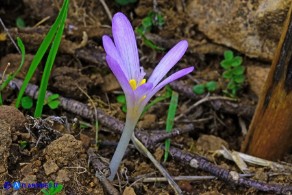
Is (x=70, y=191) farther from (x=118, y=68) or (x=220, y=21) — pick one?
(x=220, y=21)

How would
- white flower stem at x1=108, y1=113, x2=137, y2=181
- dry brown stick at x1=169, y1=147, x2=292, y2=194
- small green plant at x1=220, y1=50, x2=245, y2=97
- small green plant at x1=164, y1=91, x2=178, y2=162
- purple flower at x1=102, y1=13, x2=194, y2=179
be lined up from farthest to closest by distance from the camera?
small green plant at x1=220, y1=50, x2=245, y2=97
small green plant at x1=164, y1=91, x2=178, y2=162
dry brown stick at x1=169, y1=147, x2=292, y2=194
white flower stem at x1=108, y1=113, x2=137, y2=181
purple flower at x1=102, y1=13, x2=194, y2=179

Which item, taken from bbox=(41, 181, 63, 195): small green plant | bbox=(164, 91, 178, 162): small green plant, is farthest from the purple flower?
bbox=(164, 91, 178, 162): small green plant

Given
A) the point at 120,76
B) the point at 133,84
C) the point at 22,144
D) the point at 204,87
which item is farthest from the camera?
the point at 204,87

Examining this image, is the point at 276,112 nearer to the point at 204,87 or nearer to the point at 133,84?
the point at 204,87

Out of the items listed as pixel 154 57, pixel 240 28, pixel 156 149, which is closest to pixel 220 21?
pixel 240 28

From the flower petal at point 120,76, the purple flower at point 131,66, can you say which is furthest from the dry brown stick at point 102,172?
the flower petal at point 120,76

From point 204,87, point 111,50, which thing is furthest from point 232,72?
point 111,50

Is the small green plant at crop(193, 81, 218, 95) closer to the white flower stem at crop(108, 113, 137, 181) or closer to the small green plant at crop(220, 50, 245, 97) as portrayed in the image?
the small green plant at crop(220, 50, 245, 97)

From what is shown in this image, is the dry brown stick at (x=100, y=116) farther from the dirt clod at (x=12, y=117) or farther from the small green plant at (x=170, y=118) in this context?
the dirt clod at (x=12, y=117)
